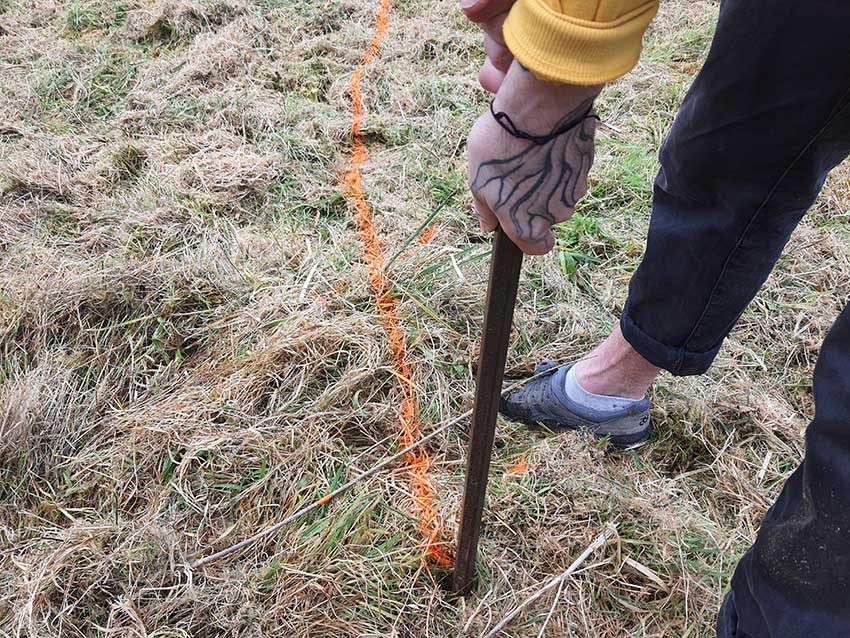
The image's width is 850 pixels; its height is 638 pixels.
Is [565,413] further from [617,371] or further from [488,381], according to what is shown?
[488,381]

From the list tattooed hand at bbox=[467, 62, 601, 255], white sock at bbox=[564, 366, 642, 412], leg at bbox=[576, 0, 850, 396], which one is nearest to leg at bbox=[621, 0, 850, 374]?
leg at bbox=[576, 0, 850, 396]

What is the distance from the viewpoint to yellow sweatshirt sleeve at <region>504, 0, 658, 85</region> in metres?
0.63

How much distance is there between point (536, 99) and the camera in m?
0.71

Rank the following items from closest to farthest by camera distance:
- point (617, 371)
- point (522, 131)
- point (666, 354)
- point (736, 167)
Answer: point (522, 131)
point (736, 167)
point (666, 354)
point (617, 371)

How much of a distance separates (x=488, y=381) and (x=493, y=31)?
478 mm

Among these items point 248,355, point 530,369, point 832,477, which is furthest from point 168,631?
point 832,477

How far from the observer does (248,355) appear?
1692 millimetres

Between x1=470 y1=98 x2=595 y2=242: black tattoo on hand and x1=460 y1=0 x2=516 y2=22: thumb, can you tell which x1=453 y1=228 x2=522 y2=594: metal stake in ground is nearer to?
x1=470 y1=98 x2=595 y2=242: black tattoo on hand

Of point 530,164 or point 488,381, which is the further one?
point 488,381

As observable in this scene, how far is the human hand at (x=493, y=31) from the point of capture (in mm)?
778

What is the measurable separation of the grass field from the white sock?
9cm

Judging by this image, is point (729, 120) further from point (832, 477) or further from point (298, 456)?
point (298, 456)

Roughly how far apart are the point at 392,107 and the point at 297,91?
0.46 m

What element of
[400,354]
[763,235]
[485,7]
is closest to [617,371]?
[763,235]
